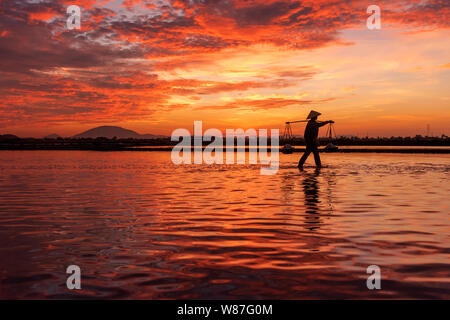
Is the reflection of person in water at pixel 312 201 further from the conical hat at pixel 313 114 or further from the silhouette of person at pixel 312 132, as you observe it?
the conical hat at pixel 313 114

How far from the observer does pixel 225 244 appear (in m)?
7.64

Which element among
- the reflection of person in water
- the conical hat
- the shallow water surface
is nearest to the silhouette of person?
the conical hat

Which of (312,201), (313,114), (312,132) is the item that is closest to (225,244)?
(312,201)

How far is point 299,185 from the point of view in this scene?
17.5m

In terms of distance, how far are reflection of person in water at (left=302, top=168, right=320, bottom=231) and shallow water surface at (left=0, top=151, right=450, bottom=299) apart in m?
0.05

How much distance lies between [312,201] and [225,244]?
19.6ft

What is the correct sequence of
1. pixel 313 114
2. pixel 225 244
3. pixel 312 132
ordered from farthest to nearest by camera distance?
pixel 313 114 → pixel 312 132 → pixel 225 244

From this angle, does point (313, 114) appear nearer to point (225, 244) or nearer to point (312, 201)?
point (312, 201)

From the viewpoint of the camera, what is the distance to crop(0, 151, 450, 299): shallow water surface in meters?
5.39

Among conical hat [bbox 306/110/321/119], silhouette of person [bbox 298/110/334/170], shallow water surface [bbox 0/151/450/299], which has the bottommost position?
shallow water surface [bbox 0/151/450/299]

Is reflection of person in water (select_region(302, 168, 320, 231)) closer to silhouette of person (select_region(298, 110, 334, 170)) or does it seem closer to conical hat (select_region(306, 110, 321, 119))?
silhouette of person (select_region(298, 110, 334, 170))

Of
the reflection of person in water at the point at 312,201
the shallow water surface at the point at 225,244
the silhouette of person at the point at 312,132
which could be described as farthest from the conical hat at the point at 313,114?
the shallow water surface at the point at 225,244
